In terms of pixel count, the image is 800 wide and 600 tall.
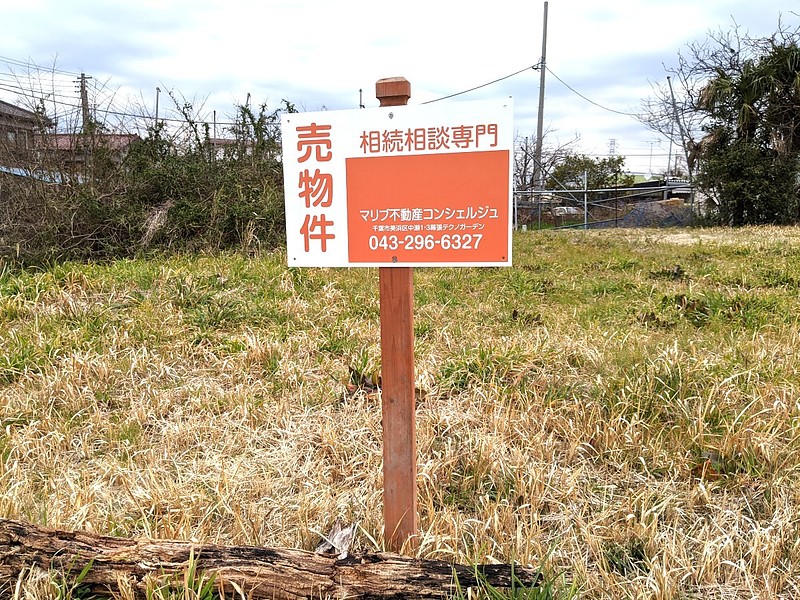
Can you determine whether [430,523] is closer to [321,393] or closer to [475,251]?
[475,251]

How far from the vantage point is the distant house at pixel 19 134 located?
735cm

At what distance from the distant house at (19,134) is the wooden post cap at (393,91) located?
24.2ft

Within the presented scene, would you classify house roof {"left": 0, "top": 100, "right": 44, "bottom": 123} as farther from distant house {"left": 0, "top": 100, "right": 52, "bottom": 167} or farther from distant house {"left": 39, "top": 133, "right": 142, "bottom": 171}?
distant house {"left": 39, "top": 133, "right": 142, "bottom": 171}

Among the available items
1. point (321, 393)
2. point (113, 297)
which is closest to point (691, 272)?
point (321, 393)

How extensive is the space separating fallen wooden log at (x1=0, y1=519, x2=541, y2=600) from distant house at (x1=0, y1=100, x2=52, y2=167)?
712 cm

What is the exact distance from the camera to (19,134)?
7.43 m

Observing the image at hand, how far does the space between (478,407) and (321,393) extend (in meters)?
0.97

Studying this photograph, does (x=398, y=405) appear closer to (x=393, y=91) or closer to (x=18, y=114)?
A: (x=393, y=91)

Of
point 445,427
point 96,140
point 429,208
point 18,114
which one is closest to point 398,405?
point 429,208

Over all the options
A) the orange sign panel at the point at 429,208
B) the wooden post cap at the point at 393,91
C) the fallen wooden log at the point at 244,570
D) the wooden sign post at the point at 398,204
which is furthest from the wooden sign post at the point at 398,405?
the wooden post cap at the point at 393,91

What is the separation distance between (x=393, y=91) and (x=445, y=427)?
72.5 inches

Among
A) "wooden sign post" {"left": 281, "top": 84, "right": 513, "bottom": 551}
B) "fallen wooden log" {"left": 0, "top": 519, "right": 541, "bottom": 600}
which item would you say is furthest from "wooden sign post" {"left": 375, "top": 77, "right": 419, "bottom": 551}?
"fallen wooden log" {"left": 0, "top": 519, "right": 541, "bottom": 600}

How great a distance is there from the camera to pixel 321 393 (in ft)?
11.6

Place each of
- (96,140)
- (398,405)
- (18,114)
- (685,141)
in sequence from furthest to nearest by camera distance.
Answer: (685,141) → (96,140) → (18,114) → (398,405)
